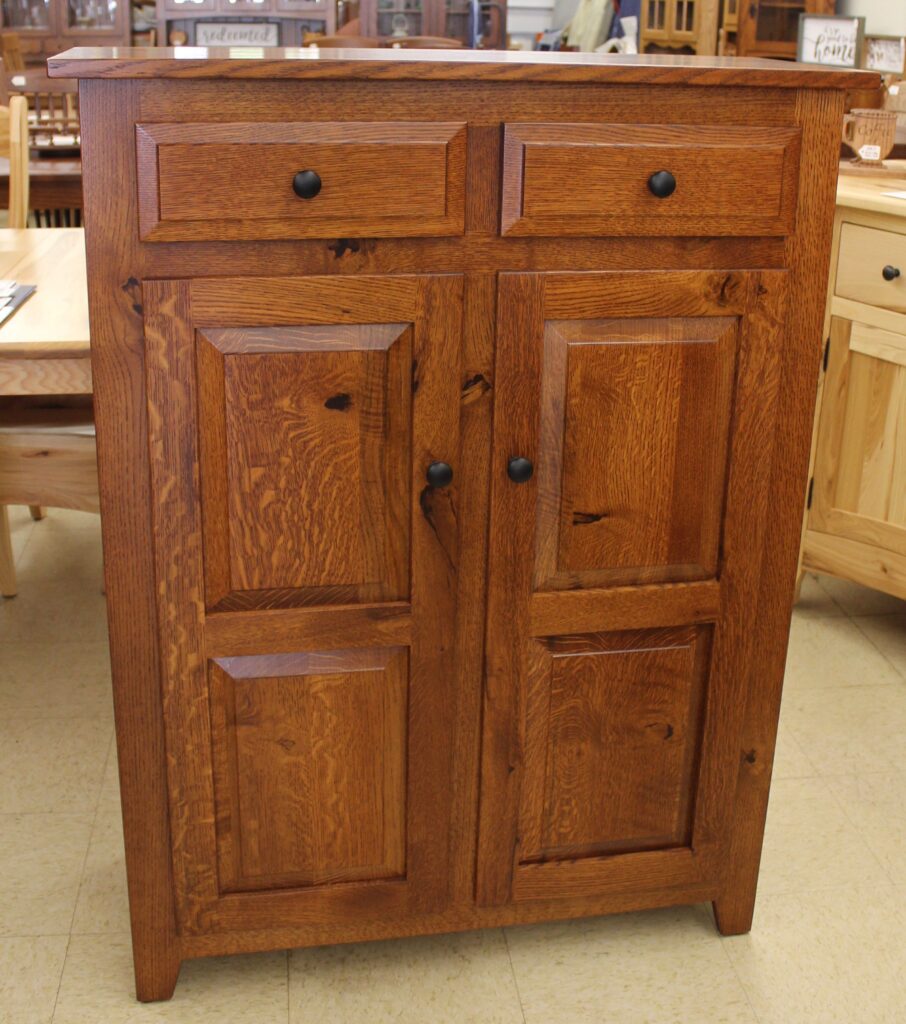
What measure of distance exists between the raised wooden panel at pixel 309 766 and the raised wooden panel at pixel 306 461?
10 centimetres

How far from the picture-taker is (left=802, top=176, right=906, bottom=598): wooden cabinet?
235cm

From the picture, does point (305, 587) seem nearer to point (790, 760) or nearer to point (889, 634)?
point (790, 760)

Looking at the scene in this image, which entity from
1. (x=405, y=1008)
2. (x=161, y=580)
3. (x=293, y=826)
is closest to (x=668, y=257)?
(x=161, y=580)

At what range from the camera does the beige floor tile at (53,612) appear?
262 cm

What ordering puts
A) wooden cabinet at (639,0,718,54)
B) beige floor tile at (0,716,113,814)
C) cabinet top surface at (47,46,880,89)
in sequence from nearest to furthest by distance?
cabinet top surface at (47,46,880,89), beige floor tile at (0,716,113,814), wooden cabinet at (639,0,718,54)

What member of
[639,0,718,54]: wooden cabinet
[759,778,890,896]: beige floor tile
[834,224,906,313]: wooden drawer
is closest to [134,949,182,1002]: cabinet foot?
[759,778,890,896]: beige floor tile

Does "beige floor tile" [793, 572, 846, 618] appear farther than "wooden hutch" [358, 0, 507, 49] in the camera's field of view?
No

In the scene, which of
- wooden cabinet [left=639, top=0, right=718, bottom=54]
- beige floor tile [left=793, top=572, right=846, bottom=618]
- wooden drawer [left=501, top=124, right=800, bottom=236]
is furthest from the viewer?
wooden cabinet [left=639, top=0, right=718, bottom=54]

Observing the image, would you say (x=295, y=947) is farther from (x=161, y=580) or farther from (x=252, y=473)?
(x=252, y=473)

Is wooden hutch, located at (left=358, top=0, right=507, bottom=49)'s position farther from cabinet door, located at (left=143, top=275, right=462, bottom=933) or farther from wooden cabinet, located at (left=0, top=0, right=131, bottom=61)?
cabinet door, located at (left=143, top=275, right=462, bottom=933)

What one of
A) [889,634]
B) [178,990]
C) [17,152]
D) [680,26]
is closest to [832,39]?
[680,26]

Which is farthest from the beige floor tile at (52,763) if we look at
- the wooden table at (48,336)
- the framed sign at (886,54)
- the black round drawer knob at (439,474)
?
the framed sign at (886,54)

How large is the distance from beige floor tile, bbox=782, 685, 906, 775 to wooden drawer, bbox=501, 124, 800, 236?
3.83ft

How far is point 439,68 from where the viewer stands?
128 centimetres
